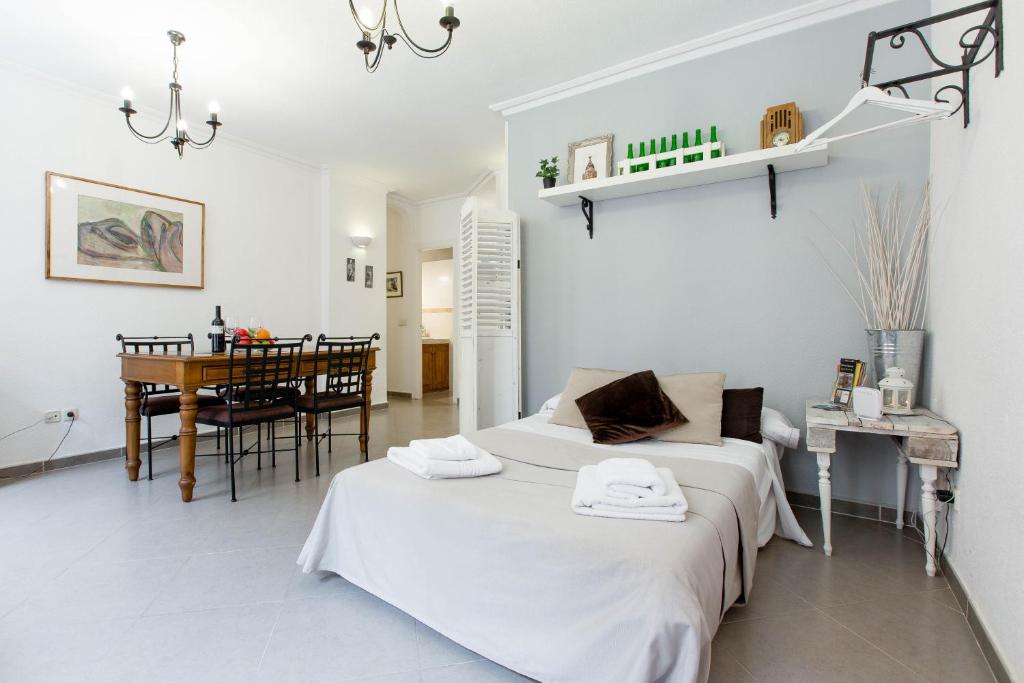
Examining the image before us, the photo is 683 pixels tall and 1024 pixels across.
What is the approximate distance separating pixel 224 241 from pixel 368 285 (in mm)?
1620

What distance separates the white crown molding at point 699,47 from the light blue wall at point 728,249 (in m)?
0.05

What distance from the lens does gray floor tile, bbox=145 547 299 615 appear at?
1.76m

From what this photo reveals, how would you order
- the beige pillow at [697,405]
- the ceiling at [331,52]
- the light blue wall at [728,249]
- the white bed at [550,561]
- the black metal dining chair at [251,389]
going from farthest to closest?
1. the black metal dining chair at [251,389]
2. the ceiling at [331,52]
3. the light blue wall at [728,249]
4. the beige pillow at [697,405]
5. the white bed at [550,561]

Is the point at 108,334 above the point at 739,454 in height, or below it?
above

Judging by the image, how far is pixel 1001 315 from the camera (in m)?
1.43

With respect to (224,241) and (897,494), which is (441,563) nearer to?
(897,494)

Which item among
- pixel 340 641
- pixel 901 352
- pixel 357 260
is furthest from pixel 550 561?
pixel 357 260

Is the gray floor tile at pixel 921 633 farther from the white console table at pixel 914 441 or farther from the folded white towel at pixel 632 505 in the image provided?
the folded white towel at pixel 632 505

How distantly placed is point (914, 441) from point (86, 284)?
5.14m

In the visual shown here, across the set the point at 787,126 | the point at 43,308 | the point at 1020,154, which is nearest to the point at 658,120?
the point at 787,126

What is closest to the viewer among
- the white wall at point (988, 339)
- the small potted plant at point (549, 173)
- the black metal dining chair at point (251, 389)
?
the white wall at point (988, 339)

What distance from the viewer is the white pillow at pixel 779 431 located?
234 cm

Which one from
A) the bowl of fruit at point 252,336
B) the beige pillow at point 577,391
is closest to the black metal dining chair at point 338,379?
the bowl of fruit at point 252,336

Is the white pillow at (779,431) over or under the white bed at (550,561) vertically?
over
